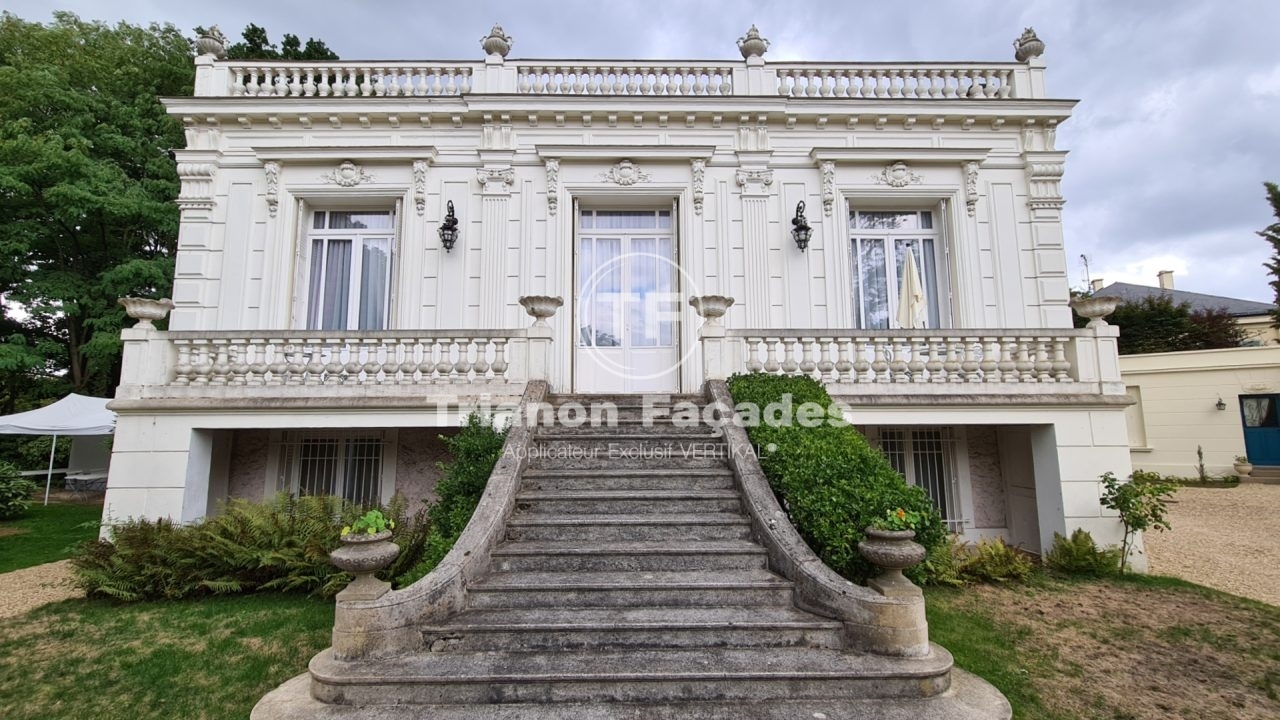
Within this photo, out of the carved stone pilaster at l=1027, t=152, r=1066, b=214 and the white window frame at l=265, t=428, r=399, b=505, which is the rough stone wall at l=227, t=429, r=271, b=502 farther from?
the carved stone pilaster at l=1027, t=152, r=1066, b=214

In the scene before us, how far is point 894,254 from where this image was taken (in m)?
8.91

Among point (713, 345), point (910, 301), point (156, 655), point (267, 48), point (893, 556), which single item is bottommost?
point (156, 655)

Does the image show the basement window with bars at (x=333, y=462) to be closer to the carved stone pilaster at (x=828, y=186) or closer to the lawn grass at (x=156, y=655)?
the lawn grass at (x=156, y=655)

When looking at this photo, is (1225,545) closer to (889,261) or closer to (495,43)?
(889,261)

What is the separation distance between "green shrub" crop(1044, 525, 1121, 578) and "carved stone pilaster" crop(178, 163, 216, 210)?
11.9 meters

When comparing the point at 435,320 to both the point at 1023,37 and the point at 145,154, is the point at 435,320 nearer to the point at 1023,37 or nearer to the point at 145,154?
the point at 1023,37

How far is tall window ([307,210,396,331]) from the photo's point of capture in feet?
28.2

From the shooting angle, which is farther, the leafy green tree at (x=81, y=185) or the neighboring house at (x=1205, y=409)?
the neighboring house at (x=1205, y=409)

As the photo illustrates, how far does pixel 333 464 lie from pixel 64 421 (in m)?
9.50

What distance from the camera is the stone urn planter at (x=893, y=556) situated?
3641mm

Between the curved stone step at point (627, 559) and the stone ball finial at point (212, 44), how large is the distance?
30.3ft

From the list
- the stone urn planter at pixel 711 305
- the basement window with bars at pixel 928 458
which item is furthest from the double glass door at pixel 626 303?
the basement window with bars at pixel 928 458

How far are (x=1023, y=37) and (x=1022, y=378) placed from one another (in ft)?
19.3

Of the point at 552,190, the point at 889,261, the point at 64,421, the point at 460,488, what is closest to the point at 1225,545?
the point at 889,261
